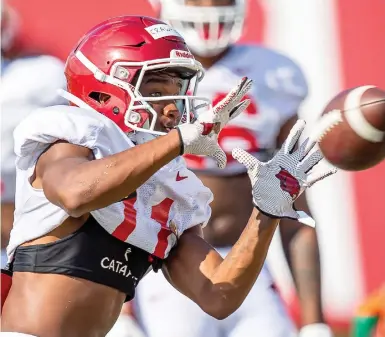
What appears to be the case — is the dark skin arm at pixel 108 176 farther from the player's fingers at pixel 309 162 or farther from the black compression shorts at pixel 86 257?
the player's fingers at pixel 309 162

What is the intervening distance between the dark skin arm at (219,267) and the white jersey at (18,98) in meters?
1.71

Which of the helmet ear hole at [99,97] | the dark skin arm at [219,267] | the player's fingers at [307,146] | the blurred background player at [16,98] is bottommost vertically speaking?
the blurred background player at [16,98]

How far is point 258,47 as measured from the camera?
4066mm

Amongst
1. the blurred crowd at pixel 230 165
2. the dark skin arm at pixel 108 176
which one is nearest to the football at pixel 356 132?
the dark skin arm at pixel 108 176

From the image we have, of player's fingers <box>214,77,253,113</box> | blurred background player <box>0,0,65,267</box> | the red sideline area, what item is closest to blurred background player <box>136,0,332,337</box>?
the red sideline area

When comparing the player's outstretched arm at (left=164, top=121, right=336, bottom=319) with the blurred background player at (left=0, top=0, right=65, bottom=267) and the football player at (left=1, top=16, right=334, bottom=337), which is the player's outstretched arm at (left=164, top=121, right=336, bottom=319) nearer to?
the football player at (left=1, top=16, right=334, bottom=337)

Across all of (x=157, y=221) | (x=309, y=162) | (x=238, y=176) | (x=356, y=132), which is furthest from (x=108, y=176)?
(x=238, y=176)

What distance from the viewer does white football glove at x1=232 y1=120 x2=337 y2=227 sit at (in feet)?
7.29

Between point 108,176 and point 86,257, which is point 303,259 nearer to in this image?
point 86,257

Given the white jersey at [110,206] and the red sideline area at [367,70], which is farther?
the red sideline area at [367,70]

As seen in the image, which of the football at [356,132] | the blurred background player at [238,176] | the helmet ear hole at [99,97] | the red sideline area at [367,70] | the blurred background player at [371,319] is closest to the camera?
the football at [356,132]

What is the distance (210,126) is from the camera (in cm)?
211

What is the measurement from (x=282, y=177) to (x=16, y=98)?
205cm

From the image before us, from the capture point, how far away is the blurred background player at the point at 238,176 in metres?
3.59
